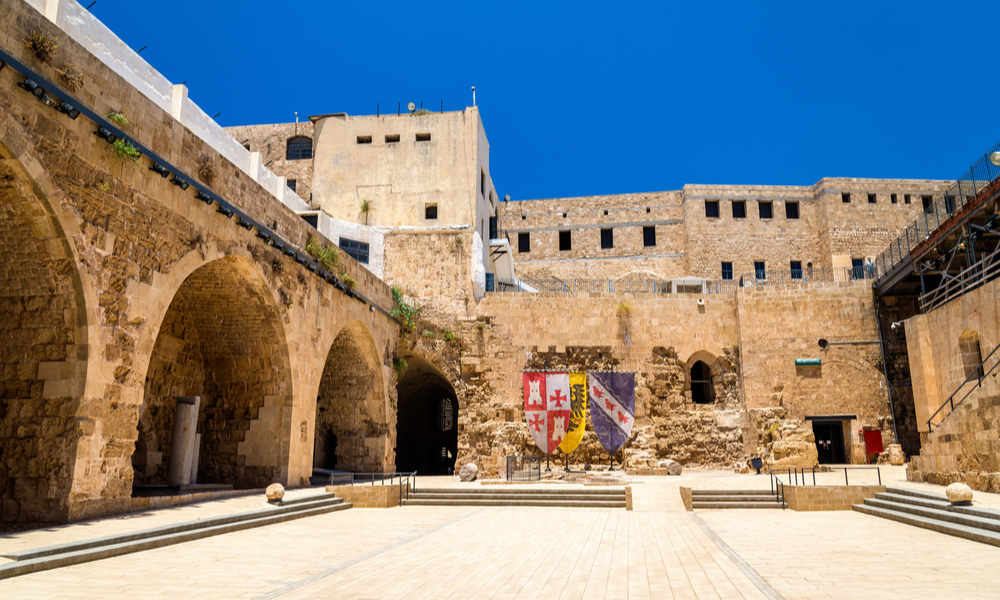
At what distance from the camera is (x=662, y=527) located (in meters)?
9.48

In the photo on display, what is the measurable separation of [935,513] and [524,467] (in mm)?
12398

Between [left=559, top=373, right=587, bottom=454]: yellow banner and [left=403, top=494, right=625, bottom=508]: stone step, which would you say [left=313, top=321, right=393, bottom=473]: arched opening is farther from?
[left=403, top=494, right=625, bottom=508]: stone step

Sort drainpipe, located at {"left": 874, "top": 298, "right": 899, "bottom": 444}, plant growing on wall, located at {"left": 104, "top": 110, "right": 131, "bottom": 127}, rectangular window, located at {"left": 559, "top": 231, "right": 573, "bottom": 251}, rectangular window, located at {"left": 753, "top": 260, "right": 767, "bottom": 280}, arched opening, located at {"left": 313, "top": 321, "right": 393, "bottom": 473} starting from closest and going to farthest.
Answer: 1. plant growing on wall, located at {"left": 104, "top": 110, "right": 131, "bottom": 127}
2. arched opening, located at {"left": 313, "top": 321, "right": 393, "bottom": 473}
3. drainpipe, located at {"left": 874, "top": 298, "right": 899, "bottom": 444}
4. rectangular window, located at {"left": 753, "top": 260, "right": 767, "bottom": 280}
5. rectangular window, located at {"left": 559, "top": 231, "right": 573, "bottom": 251}

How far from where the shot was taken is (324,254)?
15102mm

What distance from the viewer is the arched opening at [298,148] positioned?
27.3m

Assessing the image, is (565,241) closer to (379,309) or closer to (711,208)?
(711,208)

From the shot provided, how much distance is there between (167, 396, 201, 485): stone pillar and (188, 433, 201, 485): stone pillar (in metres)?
0.15

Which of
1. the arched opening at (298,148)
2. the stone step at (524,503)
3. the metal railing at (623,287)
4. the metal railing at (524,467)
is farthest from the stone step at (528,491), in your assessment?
the arched opening at (298,148)

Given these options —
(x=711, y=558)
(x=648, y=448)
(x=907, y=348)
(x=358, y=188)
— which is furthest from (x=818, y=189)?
(x=711, y=558)

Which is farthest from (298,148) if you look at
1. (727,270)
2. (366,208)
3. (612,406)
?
(727,270)

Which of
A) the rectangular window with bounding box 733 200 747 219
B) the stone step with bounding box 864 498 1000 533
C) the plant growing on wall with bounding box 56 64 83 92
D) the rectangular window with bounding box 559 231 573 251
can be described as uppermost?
the rectangular window with bounding box 733 200 747 219

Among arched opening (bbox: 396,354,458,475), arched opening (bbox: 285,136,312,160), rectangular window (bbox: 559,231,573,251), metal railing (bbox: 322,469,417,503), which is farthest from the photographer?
rectangular window (bbox: 559,231,573,251)

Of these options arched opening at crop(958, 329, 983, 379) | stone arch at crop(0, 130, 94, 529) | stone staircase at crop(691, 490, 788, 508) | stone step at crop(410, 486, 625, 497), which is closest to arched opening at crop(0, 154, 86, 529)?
stone arch at crop(0, 130, 94, 529)

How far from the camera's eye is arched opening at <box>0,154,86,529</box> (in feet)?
25.5
